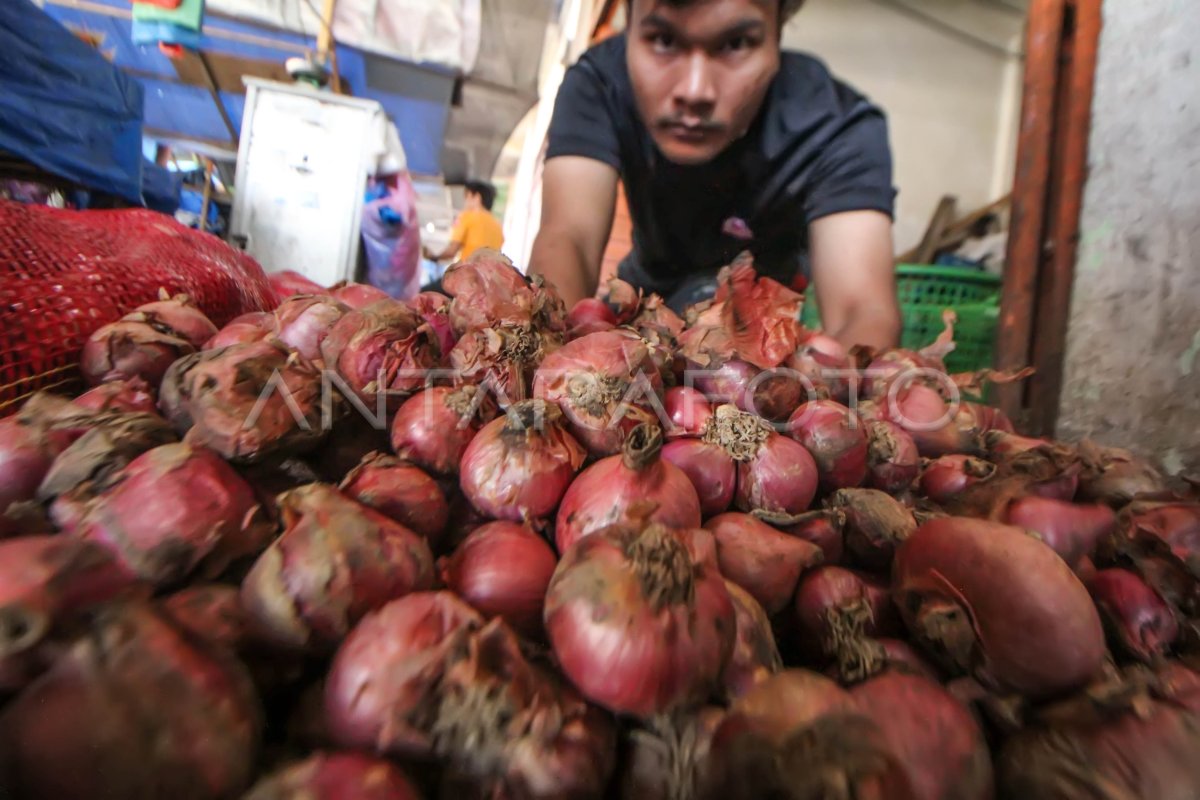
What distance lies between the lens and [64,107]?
154cm

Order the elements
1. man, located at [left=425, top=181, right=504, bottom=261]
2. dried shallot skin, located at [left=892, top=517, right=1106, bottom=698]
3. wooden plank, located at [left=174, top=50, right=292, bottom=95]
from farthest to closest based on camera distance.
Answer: man, located at [left=425, top=181, right=504, bottom=261]
wooden plank, located at [left=174, top=50, right=292, bottom=95]
dried shallot skin, located at [left=892, top=517, right=1106, bottom=698]

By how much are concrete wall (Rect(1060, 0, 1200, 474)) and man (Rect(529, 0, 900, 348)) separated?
47cm

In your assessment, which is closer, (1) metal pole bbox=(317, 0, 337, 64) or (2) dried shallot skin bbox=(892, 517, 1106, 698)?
(2) dried shallot skin bbox=(892, 517, 1106, 698)

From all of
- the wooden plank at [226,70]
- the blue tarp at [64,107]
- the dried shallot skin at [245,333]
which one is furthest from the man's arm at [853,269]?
the wooden plank at [226,70]

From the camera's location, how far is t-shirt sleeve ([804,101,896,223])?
1271 mm

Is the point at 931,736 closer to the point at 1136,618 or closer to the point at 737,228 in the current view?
the point at 1136,618

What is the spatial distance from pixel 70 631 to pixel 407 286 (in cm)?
309

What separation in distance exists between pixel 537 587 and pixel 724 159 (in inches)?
49.7

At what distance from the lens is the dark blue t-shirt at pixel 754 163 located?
1.31 meters

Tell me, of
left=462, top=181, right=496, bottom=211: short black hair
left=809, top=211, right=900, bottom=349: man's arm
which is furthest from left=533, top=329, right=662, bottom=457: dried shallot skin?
left=462, top=181, right=496, bottom=211: short black hair

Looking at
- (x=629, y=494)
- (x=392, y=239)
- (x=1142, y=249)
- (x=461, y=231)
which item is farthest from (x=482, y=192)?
(x=629, y=494)

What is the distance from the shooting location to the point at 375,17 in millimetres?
3117

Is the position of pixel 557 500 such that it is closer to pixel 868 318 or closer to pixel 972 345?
pixel 868 318

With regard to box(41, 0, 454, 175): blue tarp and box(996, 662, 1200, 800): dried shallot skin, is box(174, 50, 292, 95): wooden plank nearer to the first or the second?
box(41, 0, 454, 175): blue tarp
